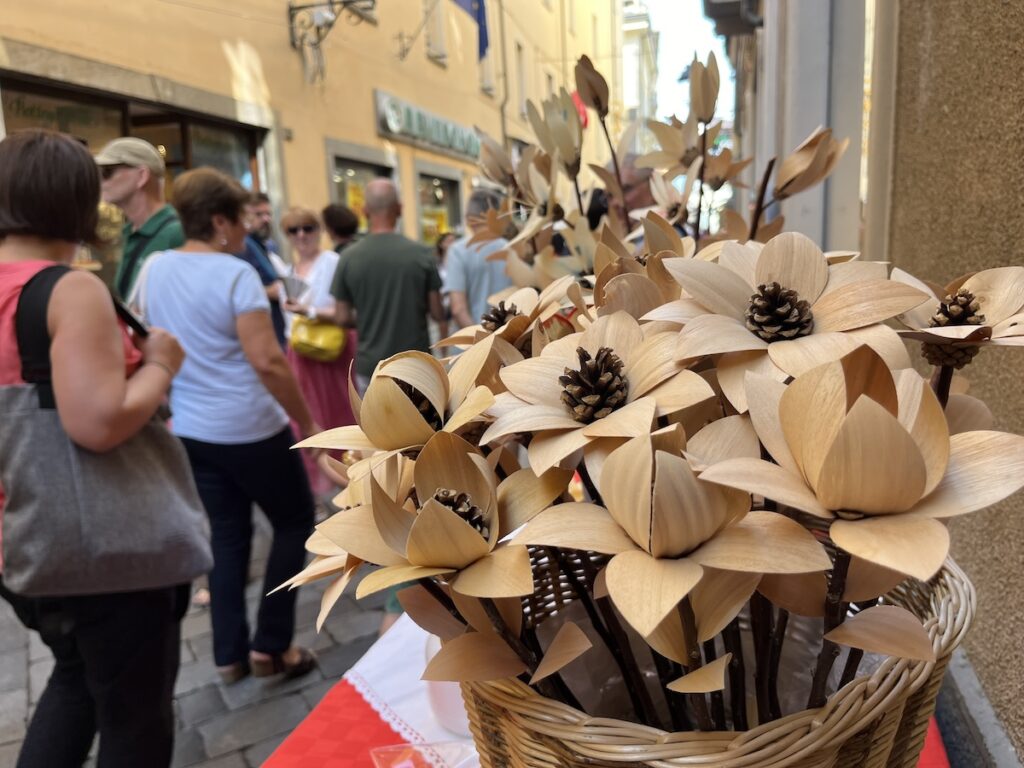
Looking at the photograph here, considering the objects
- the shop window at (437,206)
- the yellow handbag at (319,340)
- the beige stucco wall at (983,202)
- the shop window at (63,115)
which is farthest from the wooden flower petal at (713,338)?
the shop window at (437,206)

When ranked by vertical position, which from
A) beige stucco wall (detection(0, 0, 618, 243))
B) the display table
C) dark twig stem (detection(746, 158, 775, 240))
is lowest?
the display table

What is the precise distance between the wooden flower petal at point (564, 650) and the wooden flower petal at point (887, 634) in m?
0.13

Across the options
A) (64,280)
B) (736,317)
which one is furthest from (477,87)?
(736,317)

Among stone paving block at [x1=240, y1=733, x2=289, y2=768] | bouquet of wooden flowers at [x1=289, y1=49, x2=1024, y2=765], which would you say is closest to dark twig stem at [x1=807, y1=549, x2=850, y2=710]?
bouquet of wooden flowers at [x1=289, y1=49, x2=1024, y2=765]

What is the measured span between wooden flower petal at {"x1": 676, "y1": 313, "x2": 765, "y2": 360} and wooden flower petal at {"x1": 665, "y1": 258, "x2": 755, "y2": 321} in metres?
0.02

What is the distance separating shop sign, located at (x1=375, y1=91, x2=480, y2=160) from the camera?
8.54 m

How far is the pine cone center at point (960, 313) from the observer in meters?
0.44

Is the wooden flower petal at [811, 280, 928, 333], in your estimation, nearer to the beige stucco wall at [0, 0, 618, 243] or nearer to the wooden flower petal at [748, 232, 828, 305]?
the wooden flower petal at [748, 232, 828, 305]

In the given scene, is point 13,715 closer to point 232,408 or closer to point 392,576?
point 232,408

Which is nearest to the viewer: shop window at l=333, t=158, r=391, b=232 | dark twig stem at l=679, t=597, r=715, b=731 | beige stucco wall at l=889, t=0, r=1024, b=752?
dark twig stem at l=679, t=597, r=715, b=731

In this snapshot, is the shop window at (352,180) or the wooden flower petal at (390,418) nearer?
the wooden flower petal at (390,418)

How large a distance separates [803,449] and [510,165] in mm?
658

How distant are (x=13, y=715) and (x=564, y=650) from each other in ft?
7.91

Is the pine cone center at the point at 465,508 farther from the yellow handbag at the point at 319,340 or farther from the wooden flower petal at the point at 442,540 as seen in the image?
the yellow handbag at the point at 319,340
